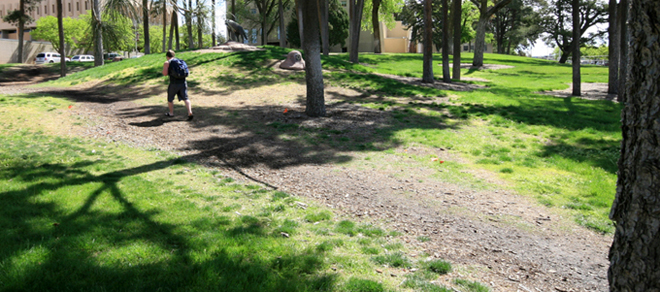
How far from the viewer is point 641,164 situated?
2.26 metres

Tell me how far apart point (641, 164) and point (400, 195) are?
412 cm

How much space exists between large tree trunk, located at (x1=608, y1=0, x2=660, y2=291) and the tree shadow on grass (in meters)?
2.14

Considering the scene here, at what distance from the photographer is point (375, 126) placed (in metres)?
11.1

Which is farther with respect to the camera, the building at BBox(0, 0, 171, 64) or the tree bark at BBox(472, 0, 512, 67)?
the building at BBox(0, 0, 171, 64)

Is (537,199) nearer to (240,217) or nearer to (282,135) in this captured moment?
(240,217)

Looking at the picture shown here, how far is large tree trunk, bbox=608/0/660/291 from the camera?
7.23 ft

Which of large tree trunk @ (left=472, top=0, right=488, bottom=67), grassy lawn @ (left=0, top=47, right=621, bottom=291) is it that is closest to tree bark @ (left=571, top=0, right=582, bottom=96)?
grassy lawn @ (left=0, top=47, right=621, bottom=291)

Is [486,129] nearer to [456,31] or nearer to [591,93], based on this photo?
[456,31]

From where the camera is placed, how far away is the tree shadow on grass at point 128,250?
3.39m

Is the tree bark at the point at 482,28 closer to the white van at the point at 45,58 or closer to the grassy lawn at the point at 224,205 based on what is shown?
the grassy lawn at the point at 224,205

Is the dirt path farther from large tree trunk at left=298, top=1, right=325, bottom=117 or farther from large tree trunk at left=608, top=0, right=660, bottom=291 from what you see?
large tree trunk at left=608, top=0, right=660, bottom=291

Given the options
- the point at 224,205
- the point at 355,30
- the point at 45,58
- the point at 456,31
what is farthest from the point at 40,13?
the point at 224,205

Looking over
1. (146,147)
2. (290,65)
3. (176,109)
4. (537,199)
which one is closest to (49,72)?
(290,65)

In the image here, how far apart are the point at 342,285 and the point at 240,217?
1.97m
